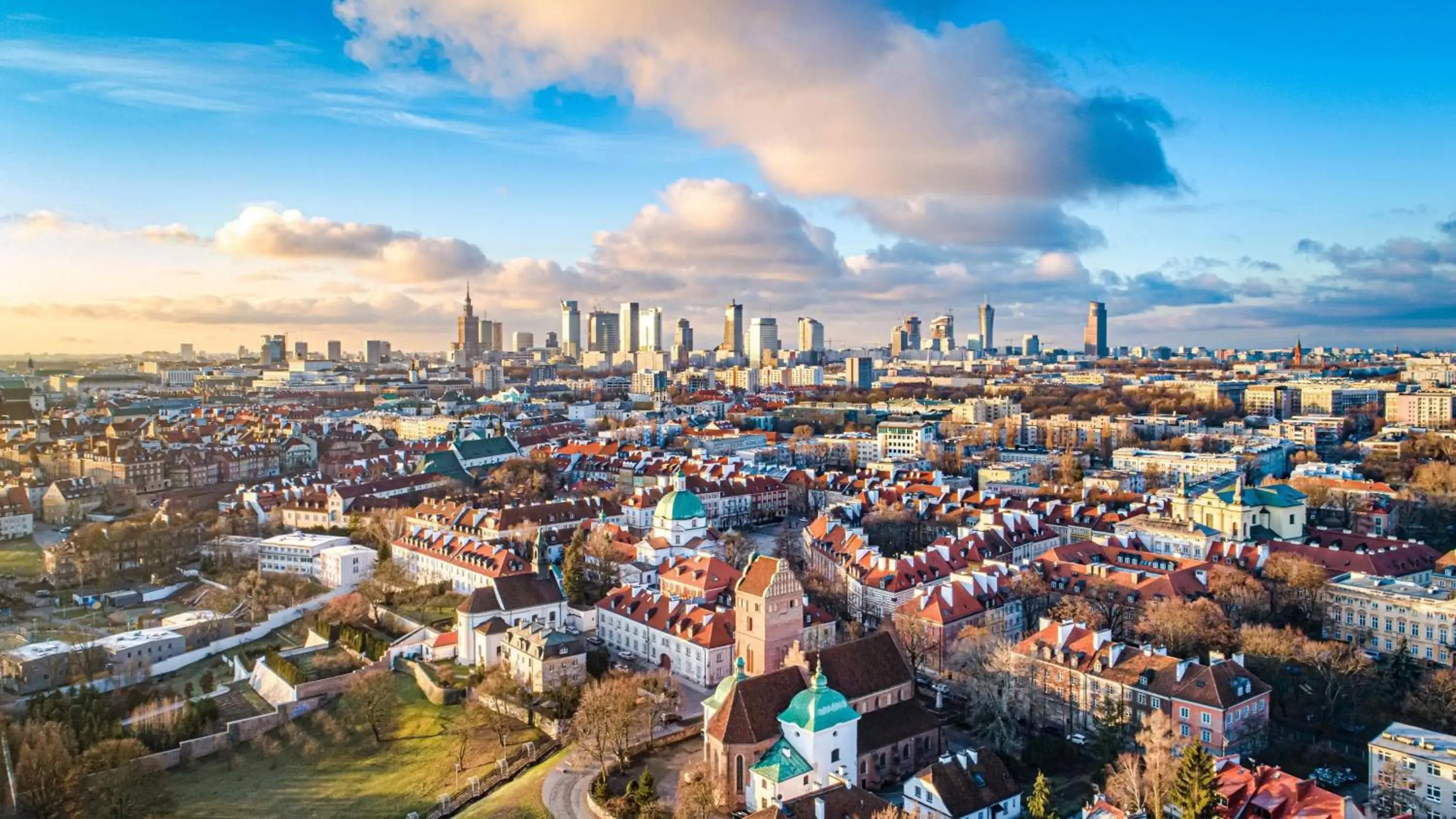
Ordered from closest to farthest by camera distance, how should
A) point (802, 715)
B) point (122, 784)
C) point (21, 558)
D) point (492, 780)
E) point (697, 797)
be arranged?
point (697, 797) → point (802, 715) → point (122, 784) → point (492, 780) → point (21, 558)

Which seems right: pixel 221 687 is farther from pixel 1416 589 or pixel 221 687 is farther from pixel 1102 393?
pixel 1102 393

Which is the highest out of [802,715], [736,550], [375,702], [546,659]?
[802,715]

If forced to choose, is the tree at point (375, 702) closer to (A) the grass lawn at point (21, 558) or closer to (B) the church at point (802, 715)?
(B) the church at point (802, 715)

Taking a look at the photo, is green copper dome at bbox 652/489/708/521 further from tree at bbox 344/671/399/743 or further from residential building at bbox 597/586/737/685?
tree at bbox 344/671/399/743

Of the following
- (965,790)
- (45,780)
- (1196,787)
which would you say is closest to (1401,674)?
(1196,787)

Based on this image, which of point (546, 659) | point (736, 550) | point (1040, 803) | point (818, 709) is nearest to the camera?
point (1040, 803)

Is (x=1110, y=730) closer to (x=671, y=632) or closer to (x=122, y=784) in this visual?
(x=671, y=632)
